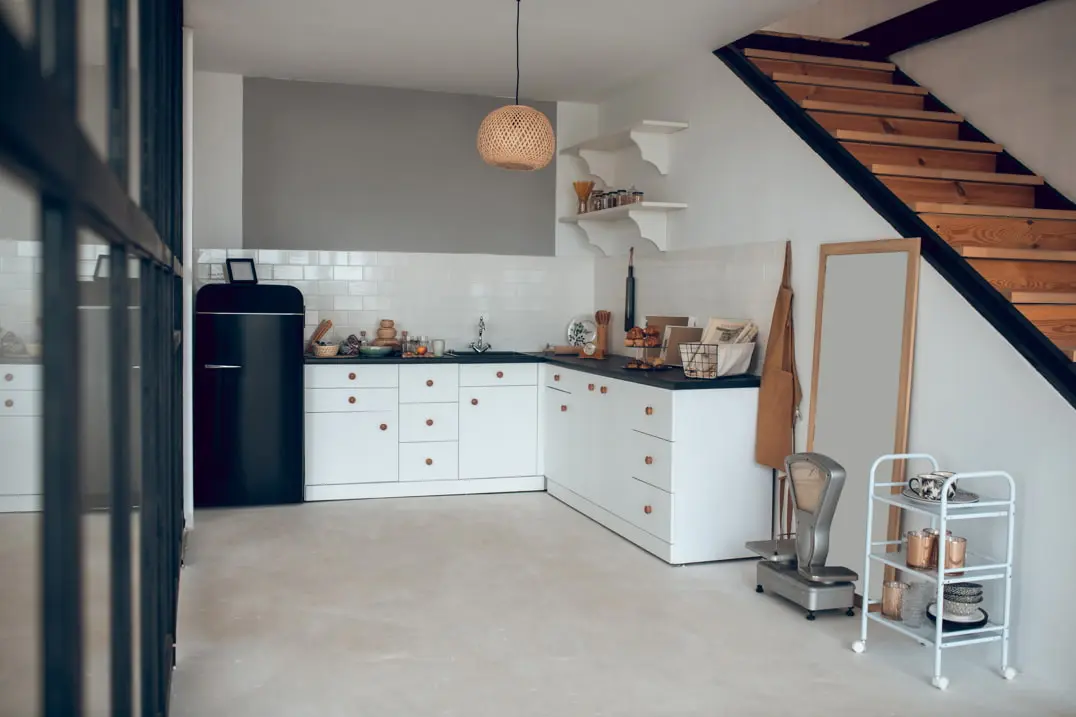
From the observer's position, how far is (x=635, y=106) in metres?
6.22

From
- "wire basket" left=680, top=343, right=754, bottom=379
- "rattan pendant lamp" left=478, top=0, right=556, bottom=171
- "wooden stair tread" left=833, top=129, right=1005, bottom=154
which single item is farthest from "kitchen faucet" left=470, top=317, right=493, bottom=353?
"wooden stair tread" left=833, top=129, right=1005, bottom=154

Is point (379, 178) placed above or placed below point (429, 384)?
above

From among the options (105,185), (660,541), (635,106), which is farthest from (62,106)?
(635,106)

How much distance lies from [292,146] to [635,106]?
231 centimetres

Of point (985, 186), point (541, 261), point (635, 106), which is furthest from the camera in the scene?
point (541, 261)

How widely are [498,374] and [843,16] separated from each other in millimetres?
2961

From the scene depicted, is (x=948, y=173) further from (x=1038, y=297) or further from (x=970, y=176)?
(x=1038, y=297)

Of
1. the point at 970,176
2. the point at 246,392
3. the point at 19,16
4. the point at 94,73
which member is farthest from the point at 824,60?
the point at 19,16

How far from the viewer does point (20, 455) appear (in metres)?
0.59

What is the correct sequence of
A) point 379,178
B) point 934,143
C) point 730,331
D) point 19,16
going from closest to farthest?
point 19,16 → point 934,143 → point 730,331 → point 379,178

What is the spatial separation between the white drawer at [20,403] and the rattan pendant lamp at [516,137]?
165 inches

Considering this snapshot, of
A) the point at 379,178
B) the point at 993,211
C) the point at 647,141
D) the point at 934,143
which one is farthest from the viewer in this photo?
the point at 379,178

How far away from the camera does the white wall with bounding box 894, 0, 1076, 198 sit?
3953 millimetres

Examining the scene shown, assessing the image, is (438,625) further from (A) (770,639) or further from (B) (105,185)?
(B) (105,185)
